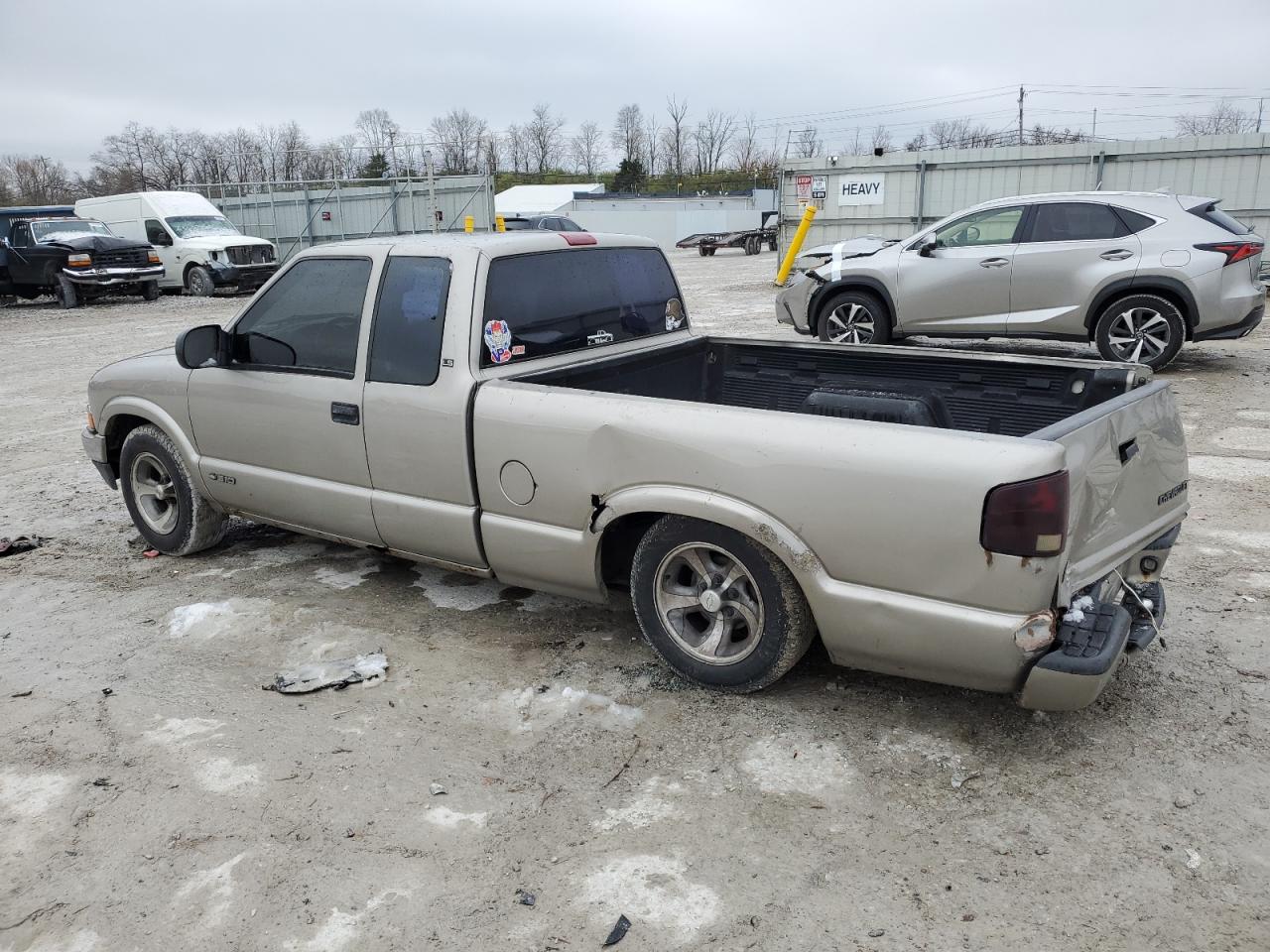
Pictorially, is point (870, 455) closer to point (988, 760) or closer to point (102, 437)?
point (988, 760)

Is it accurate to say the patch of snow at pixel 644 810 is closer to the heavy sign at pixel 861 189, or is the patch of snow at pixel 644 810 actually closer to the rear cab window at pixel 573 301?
the rear cab window at pixel 573 301

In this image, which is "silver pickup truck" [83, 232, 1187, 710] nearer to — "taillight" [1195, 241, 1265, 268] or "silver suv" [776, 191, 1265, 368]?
"silver suv" [776, 191, 1265, 368]

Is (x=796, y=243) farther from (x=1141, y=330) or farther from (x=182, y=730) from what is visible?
(x=182, y=730)

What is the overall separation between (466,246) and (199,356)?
153cm

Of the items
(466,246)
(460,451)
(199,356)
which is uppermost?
(466,246)

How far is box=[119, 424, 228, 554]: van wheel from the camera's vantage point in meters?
5.32

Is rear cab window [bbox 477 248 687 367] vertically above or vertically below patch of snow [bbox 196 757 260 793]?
above

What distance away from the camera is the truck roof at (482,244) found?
4230 millimetres

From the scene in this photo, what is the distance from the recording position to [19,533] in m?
6.10

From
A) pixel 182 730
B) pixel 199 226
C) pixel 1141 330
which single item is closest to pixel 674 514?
pixel 182 730

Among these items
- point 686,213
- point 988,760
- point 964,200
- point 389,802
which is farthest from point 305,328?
point 686,213

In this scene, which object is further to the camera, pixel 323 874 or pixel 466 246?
pixel 466 246

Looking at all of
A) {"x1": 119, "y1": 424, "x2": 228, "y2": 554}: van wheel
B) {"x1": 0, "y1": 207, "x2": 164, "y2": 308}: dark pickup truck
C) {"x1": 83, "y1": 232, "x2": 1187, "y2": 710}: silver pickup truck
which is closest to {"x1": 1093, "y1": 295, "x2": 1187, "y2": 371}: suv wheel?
{"x1": 83, "y1": 232, "x2": 1187, "y2": 710}: silver pickup truck

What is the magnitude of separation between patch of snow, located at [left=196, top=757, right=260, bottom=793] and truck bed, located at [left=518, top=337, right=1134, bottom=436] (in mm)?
1832
